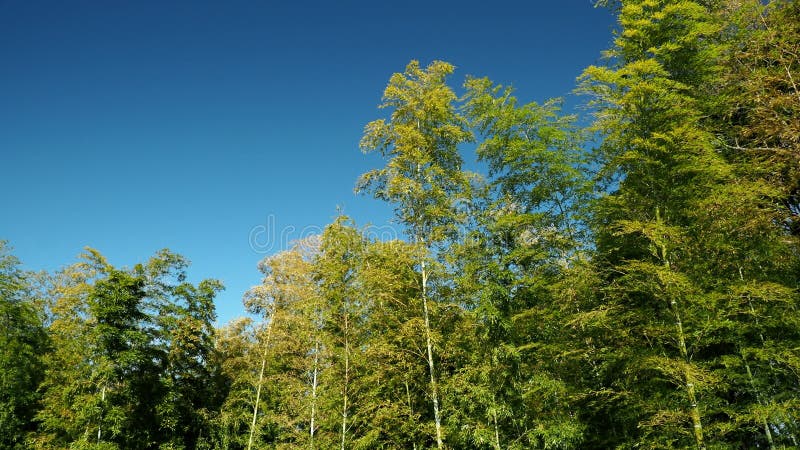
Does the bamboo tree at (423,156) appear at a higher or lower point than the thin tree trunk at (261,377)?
higher

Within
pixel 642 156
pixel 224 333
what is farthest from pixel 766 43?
pixel 224 333

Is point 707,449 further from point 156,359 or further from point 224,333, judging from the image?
point 224,333

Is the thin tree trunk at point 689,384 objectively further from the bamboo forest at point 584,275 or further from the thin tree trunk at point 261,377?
the thin tree trunk at point 261,377

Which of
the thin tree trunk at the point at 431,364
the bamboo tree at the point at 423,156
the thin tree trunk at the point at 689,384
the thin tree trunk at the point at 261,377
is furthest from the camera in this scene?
the thin tree trunk at the point at 261,377

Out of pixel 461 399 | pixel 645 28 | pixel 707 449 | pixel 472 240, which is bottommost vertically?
pixel 707 449

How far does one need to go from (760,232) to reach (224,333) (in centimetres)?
2272

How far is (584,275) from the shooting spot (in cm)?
721

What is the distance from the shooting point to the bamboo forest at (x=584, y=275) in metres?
6.10

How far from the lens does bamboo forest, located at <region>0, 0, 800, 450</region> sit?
6.10m

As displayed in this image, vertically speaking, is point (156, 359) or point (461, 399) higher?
point (156, 359)

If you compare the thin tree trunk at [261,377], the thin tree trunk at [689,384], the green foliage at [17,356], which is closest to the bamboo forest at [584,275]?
the thin tree trunk at [689,384]

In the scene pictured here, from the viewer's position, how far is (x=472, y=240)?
30.5ft

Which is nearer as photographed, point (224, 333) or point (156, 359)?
point (156, 359)

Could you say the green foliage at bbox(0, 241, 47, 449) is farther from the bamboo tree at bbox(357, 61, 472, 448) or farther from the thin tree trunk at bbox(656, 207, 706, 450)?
the thin tree trunk at bbox(656, 207, 706, 450)
